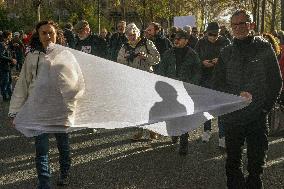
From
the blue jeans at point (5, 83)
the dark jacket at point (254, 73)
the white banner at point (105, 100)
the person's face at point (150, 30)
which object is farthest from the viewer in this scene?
the blue jeans at point (5, 83)

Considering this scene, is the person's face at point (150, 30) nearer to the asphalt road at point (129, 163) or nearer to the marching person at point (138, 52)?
the marching person at point (138, 52)

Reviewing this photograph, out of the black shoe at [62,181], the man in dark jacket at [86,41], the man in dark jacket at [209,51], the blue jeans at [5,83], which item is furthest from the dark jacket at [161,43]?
the black shoe at [62,181]

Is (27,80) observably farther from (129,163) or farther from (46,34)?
(129,163)

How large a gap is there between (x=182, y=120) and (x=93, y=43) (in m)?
5.00

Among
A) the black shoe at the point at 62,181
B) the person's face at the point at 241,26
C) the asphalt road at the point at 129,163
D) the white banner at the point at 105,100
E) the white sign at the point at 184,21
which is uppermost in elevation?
the person's face at the point at 241,26

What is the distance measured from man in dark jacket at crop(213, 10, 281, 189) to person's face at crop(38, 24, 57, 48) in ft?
5.56

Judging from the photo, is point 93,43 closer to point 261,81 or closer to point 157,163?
point 157,163

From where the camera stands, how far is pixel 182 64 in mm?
7246

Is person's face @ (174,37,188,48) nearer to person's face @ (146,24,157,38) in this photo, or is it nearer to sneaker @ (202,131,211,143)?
sneaker @ (202,131,211,143)

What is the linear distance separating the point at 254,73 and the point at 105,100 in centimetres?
141

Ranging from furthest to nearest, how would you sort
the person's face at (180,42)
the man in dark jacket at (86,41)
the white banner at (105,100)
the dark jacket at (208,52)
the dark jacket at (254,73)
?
the man in dark jacket at (86,41) → the dark jacket at (208,52) → the person's face at (180,42) → the white banner at (105,100) → the dark jacket at (254,73)

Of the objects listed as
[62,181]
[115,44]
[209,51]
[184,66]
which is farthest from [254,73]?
[115,44]

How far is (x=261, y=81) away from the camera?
4441mm

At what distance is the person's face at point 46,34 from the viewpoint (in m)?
4.92
